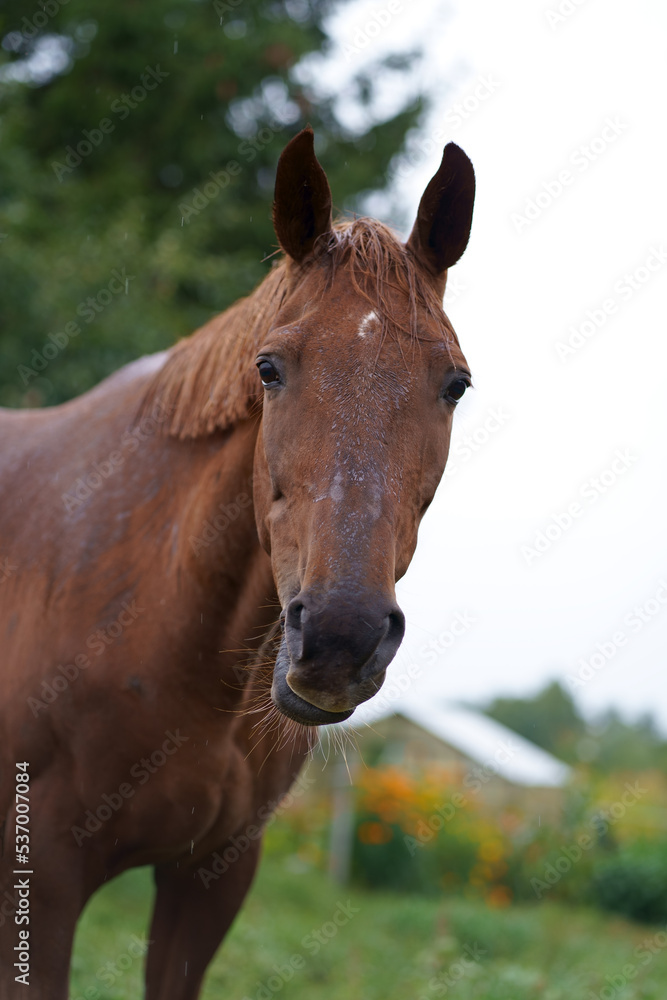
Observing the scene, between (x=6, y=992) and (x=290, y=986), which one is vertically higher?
(x=6, y=992)

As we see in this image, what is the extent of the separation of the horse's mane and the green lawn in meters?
3.38

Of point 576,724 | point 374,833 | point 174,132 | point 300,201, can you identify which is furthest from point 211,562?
point 576,724

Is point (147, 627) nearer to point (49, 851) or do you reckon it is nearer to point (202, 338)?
point (49, 851)

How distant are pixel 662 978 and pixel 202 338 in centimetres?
641

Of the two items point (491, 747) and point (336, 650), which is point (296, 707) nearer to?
point (336, 650)

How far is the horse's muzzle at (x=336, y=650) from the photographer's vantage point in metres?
1.69

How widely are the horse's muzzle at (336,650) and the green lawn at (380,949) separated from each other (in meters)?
3.59

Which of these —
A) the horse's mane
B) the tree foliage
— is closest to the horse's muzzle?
the horse's mane

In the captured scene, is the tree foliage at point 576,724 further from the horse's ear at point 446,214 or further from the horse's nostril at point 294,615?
the horse's nostril at point 294,615

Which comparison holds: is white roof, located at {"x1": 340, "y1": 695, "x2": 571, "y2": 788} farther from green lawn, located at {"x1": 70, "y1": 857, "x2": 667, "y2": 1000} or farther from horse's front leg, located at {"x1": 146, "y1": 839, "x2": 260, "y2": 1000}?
horse's front leg, located at {"x1": 146, "y1": 839, "x2": 260, "y2": 1000}

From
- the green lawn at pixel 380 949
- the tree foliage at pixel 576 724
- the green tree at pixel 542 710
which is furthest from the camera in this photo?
the green tree at pixel 542 710

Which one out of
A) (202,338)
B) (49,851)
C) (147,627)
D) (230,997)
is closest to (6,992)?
(49,851)

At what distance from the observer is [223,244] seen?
421 inches

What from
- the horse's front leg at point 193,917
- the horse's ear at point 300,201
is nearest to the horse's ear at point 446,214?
the horse's ear at point 300,201
